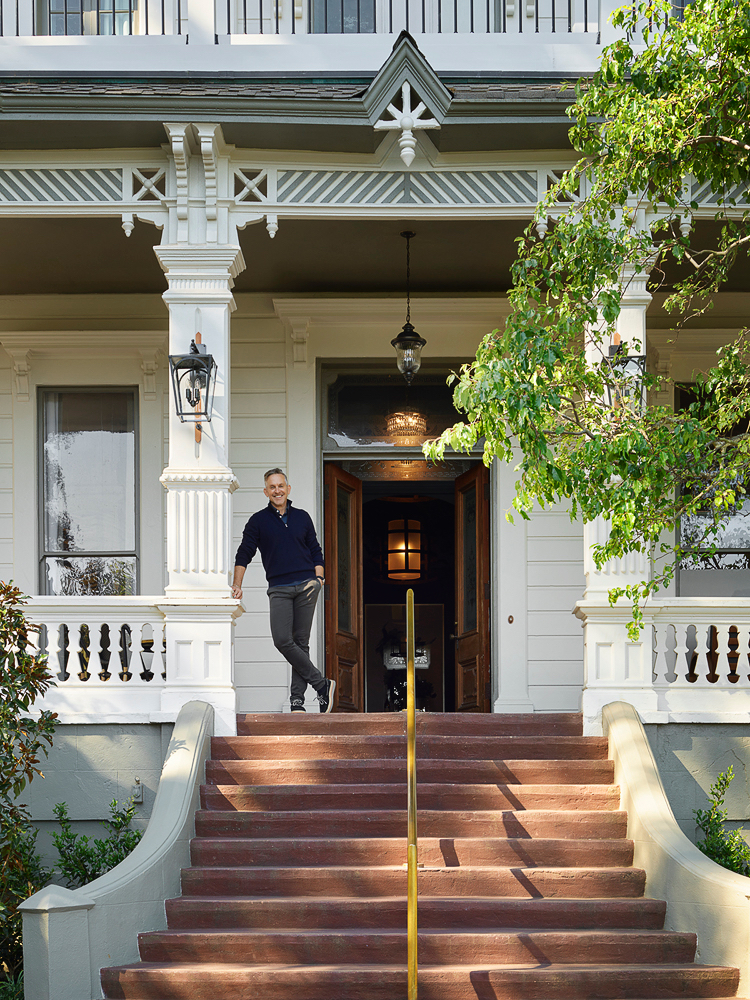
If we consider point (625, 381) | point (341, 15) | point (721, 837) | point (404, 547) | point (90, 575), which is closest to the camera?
point (625, 381)

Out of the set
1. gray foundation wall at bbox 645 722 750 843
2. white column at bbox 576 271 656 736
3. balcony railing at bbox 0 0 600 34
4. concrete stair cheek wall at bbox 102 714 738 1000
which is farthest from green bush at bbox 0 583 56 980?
balcony railing at bbox 0 0 600 34

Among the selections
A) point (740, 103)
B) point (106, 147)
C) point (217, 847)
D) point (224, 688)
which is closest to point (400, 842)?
point (217, 847)

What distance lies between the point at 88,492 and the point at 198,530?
287cm

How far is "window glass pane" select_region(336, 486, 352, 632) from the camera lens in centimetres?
1038

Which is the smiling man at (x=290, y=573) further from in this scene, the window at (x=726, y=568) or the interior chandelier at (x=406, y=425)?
the window at (x=726, y=568)

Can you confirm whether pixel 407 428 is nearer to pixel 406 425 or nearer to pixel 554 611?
pixel 406 425

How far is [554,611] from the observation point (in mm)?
9992

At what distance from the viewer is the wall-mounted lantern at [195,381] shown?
25.3 ft

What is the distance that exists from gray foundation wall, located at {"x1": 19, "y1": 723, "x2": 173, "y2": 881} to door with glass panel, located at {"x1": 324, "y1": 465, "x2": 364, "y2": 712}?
266 cm

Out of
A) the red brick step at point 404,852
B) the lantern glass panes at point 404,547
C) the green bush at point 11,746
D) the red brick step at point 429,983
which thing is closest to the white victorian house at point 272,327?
the green bush at point 11,746

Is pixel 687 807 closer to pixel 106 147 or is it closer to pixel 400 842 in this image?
pixel 400 842

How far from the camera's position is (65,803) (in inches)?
295

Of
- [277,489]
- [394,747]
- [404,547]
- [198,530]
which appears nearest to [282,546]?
[277,489]

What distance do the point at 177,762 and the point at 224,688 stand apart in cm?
78
